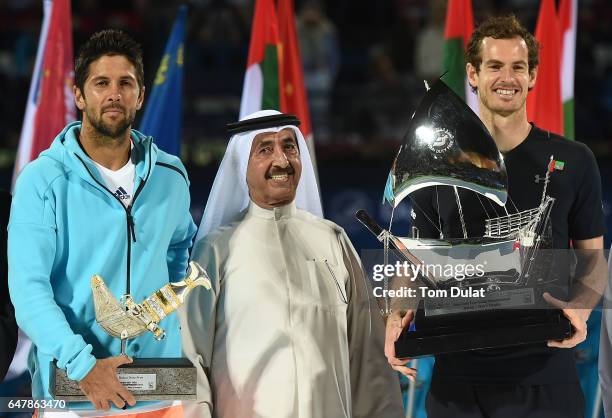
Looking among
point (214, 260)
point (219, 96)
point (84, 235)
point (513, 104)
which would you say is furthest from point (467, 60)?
point (219, 96)

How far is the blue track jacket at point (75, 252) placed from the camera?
10.4ft

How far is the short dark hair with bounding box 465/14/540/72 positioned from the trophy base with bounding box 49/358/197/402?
1162 mm

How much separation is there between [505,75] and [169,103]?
208 centimetres

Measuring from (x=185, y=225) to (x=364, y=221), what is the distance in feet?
1.72

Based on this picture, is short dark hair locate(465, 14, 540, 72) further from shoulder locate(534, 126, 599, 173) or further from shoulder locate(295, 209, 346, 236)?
shoulder locate(295, 209, 346, 236)

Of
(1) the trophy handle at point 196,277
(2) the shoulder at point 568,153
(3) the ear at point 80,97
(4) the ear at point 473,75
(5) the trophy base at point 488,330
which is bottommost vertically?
(5) the trophy base at point 488,330

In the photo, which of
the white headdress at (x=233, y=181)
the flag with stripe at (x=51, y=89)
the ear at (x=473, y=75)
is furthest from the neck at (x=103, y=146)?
the flag with stripe at (x=51, y=89)

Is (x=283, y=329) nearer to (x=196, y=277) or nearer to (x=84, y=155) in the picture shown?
(x=196, y=277)

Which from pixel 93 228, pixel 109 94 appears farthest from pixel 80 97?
pixel 93 228

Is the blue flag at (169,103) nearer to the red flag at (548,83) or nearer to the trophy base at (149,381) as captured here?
the red flag at (548,83)

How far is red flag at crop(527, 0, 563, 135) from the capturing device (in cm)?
470

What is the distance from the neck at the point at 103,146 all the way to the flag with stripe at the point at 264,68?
1707 millimetres

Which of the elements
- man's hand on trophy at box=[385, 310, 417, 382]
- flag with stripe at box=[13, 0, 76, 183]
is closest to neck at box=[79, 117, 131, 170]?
man's hand on trophy at box=[385, 310, 417, 382]

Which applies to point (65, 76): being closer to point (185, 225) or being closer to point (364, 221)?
point (185, 225)
